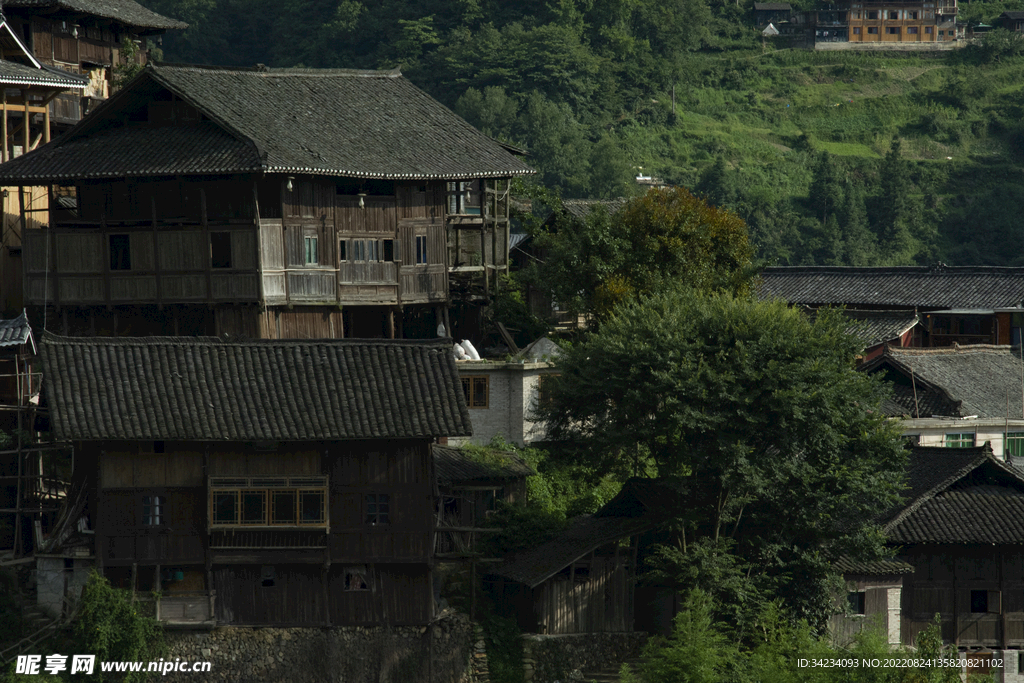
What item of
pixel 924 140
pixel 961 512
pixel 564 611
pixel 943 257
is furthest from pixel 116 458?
pixel 924 140

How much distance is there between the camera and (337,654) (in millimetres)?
29953

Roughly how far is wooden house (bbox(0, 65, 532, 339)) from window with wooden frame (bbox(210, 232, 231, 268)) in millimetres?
31

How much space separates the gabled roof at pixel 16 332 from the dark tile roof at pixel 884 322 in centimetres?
2667

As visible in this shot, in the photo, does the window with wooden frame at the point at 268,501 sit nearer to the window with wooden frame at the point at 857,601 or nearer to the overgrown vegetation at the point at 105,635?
the overgrown vegetation at the point at 105,635

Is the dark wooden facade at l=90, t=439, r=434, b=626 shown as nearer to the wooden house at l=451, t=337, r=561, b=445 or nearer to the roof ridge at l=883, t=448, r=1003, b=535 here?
the wooden house at l=451, t=337, r=561, b=445

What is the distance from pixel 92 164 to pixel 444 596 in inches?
476

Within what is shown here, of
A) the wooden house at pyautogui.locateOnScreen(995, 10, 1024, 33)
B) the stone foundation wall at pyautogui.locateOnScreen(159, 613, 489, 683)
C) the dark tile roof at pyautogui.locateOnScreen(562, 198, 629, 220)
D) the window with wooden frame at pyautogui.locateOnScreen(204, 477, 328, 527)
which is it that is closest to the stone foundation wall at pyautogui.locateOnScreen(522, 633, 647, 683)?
the stone foundation wall at pyautogui.locateOnScreen(159, 613, 489, 683)

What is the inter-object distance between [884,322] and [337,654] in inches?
1056

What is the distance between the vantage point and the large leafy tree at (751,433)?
30.1 m

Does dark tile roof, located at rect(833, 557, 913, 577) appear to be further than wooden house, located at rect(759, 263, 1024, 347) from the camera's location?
No

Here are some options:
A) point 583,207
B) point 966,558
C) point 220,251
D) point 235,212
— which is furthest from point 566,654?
point 583,207

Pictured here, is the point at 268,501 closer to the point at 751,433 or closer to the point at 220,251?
the point at 220,251

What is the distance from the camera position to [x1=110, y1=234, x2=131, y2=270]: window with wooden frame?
34719mm

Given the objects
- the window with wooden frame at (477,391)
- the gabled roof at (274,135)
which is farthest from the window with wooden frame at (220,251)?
the window with wooden frame at (477,391)
